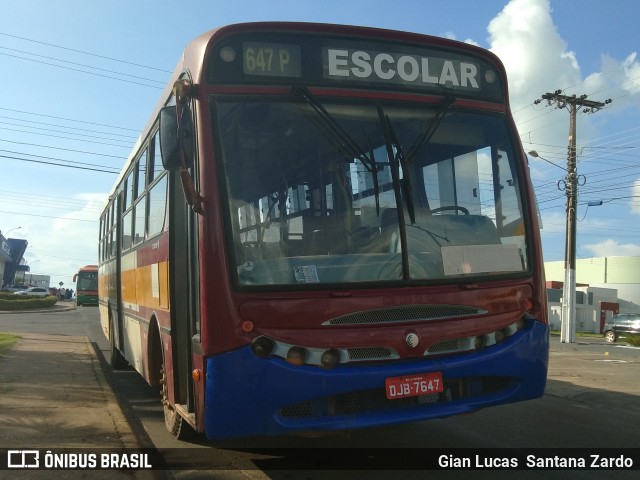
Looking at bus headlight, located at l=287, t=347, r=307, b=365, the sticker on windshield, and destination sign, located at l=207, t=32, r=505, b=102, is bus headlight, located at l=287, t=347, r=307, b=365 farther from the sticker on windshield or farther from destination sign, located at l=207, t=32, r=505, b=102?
destination sign, located at l=207, t=32, r=505, b=102

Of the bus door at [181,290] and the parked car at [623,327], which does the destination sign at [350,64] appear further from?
the parked car at [623,327]

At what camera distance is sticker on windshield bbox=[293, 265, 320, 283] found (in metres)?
4.36

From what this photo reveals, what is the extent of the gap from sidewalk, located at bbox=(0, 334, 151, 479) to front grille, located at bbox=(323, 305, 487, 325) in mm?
2237

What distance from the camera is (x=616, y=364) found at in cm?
1434

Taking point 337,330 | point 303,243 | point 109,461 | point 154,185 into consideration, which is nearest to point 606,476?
point 337,330

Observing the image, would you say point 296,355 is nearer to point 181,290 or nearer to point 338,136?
point 181,290

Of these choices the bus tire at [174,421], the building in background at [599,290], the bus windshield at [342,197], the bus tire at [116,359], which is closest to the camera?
the bus windshield at [342,197]

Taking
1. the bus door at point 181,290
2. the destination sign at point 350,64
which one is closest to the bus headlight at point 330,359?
the bus door at point 181,290

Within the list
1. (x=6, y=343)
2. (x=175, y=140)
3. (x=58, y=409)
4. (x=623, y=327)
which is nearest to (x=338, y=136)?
(x=175, y=140)

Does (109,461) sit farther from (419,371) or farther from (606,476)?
(606,476)

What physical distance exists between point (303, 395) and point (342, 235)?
115cm

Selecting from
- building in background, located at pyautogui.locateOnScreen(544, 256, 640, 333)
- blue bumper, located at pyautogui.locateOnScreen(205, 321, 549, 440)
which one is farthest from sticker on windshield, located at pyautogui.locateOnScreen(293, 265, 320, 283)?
building in background, located at pyautogui.locateOnScreen(544, 256, 640, 333)

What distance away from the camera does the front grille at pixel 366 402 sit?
14.0 feet

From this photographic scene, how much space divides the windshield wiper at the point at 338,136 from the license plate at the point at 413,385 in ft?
3.87
